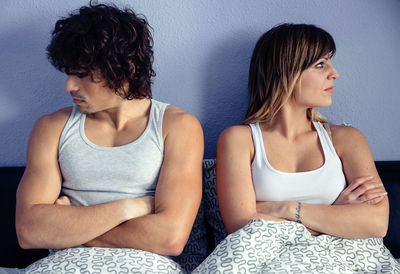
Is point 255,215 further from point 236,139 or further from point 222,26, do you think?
point 222,26

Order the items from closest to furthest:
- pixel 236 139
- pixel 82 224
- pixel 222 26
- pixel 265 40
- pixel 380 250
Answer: pixel 82 224 < pixel 380 250 < pixel 236 139 < pixel 265 40 < pixel 222 26

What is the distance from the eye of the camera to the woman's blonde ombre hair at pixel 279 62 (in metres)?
1.46

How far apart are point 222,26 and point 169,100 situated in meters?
0.39

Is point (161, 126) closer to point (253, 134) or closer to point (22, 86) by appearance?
point (253, 134)

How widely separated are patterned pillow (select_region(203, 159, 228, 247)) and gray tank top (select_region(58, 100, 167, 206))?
0.29 m

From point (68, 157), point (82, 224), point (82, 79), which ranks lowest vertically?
point (82, 224)

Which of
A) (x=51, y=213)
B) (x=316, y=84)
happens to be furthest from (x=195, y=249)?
(x=316, y=84)

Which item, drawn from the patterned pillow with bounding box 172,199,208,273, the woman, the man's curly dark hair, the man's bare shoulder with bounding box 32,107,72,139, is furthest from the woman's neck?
the man's bare shoulder with bounding box 32,107,72,139

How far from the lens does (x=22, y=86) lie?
1673 mm

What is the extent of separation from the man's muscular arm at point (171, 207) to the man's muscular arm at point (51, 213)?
5 cm

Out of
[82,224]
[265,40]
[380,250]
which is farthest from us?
[265,40]

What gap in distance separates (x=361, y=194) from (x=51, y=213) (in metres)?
1.04

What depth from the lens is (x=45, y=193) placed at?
1300 millimetres

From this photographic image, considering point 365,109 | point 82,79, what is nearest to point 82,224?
point 82,79
